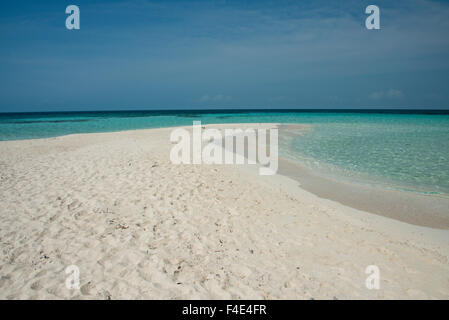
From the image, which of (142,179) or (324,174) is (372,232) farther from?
(142,179)

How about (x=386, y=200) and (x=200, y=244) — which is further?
(x=386, y=200)

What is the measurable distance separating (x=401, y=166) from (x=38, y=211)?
1257cm

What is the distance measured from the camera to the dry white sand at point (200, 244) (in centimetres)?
342

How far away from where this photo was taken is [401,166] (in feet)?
35.5

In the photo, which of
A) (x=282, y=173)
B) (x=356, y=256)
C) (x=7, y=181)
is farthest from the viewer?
(x=282, y=173)

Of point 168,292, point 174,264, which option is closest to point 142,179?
point 174,264

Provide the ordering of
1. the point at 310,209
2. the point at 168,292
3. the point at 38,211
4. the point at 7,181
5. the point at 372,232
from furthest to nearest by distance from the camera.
Result: the point at 7,181
the point at 310,209
the point at 38,211
the point at 372,232
the point at 168,292

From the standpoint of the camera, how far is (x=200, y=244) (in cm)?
447

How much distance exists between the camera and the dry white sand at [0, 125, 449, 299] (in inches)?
135

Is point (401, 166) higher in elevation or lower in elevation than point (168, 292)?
higher

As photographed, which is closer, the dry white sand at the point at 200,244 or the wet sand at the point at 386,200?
the dry white sand at the point at 200,244

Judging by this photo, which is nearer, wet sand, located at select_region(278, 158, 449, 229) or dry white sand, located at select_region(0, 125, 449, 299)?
dry white sand, located at select_region(0, 125, 449, 299)

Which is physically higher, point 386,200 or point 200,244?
point 386,200

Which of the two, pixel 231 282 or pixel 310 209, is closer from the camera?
pixel 231 282
